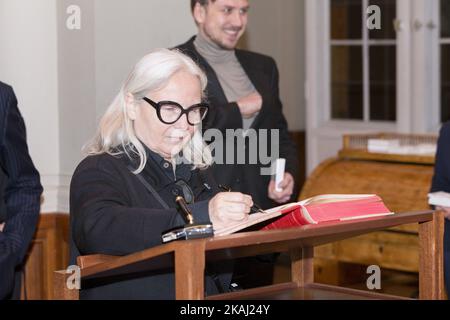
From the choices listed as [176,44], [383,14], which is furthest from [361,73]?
[176,44]

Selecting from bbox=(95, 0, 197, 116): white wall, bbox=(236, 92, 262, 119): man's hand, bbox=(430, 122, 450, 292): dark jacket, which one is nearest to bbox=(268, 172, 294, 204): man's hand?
bbox=(236, 92, 262, 119): man's hand

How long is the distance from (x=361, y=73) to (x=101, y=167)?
549cm

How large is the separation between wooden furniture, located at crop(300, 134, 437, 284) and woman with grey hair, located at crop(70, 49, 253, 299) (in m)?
2.84

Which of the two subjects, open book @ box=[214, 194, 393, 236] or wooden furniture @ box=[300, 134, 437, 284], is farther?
wooden furniture @ box=[300, 134, 437, 284]

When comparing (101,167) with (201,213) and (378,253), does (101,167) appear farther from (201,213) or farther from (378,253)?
(378,253)

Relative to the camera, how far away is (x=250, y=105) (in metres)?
3.88

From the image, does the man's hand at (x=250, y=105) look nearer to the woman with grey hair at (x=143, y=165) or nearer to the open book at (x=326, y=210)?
the woman with grey hair at (x=143, y=165)

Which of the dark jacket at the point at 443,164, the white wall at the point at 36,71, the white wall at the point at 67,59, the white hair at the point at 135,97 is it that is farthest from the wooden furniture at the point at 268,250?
the white wall at the point at 36,71

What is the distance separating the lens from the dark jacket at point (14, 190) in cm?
319

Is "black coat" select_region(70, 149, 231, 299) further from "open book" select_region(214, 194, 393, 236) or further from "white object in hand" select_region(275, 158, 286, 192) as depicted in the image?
"white object in hand" select_region(275, 158, 286, 192)

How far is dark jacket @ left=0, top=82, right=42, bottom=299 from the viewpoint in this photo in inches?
126

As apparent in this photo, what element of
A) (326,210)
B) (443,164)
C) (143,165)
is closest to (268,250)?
(326,210)

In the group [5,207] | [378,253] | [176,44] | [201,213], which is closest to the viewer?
[201,213]

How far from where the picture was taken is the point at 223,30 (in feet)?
12.7
